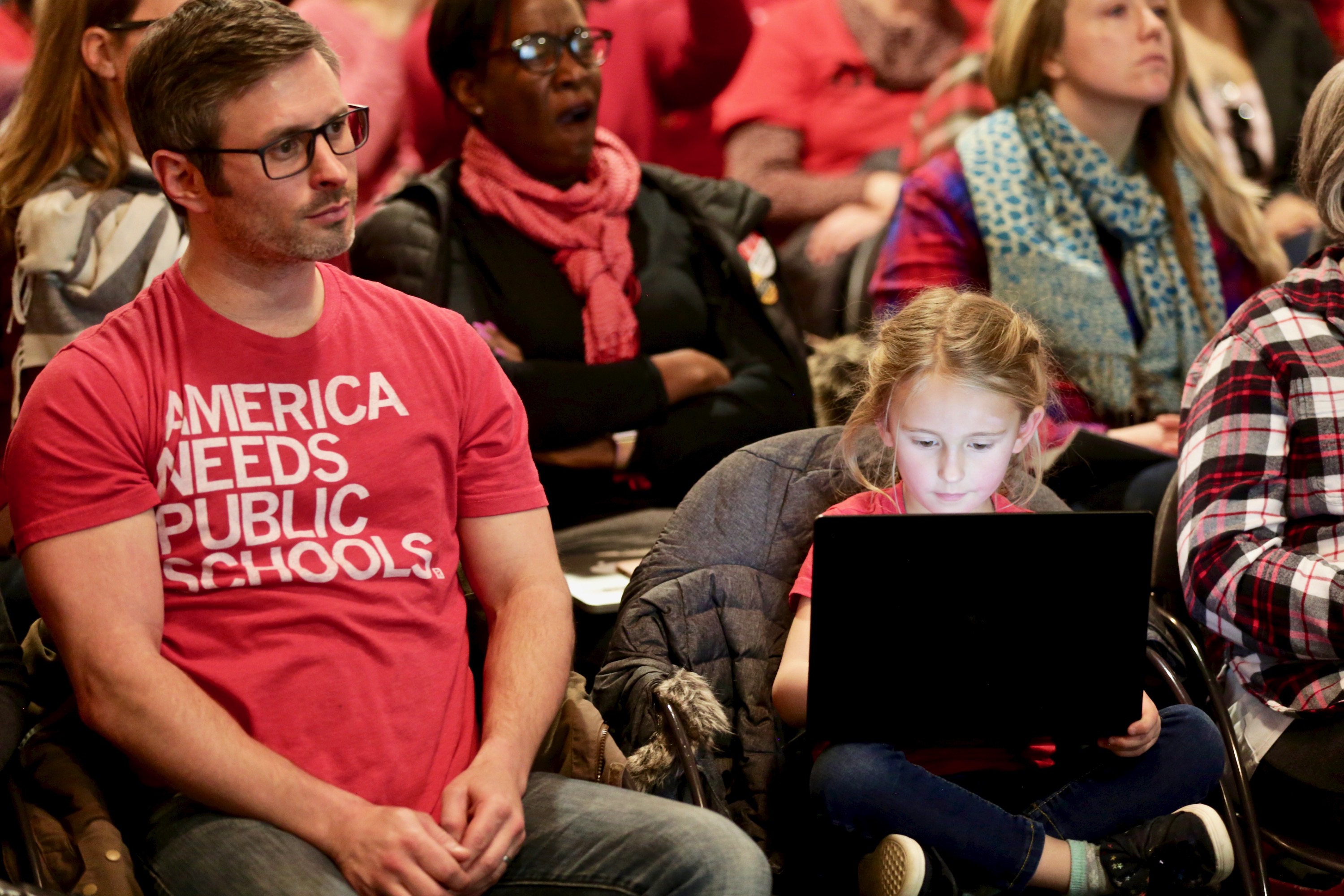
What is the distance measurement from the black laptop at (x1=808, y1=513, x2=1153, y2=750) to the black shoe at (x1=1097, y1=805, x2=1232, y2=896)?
214mm

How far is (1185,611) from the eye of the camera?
2.34 meters

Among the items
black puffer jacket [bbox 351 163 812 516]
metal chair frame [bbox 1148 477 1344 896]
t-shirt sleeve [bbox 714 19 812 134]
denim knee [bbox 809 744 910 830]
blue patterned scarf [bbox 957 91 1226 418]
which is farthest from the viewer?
t-shirt sleeve [bbox 714 19 812 134]

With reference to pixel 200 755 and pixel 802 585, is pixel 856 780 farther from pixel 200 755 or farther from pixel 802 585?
pixel 200 755

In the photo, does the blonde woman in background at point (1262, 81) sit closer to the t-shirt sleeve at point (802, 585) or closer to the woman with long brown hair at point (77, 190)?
the t-shirt sleeve at point (802, 585)

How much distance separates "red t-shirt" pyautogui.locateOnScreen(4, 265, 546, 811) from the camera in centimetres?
166

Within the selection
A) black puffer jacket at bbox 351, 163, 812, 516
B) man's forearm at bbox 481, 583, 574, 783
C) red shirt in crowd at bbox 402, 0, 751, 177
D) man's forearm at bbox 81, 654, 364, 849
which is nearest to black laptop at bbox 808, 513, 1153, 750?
man's forearm at bbox 481, 583, 574, 783

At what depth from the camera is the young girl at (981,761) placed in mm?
1771

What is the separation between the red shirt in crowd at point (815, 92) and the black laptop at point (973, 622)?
2.38 metres

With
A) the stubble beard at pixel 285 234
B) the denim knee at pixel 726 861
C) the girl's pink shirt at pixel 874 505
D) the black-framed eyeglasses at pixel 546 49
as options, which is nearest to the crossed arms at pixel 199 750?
the denim knee at pixel 726 861

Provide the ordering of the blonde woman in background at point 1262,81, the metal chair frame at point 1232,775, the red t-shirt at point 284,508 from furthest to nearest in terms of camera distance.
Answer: the blonde woman in background at point 1262,81 → the metal chair frame at point 1232,775 → the red t-shirt at point 284,508

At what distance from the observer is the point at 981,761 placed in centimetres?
193

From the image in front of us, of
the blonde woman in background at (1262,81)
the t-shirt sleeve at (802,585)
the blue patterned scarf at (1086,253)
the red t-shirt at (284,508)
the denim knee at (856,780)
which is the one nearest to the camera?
the red t-shirt at (284,508)

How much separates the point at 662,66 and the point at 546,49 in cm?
98

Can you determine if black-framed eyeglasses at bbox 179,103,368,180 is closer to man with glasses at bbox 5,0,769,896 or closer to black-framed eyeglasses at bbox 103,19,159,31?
man with glasses at bbox 5,0,769,896
